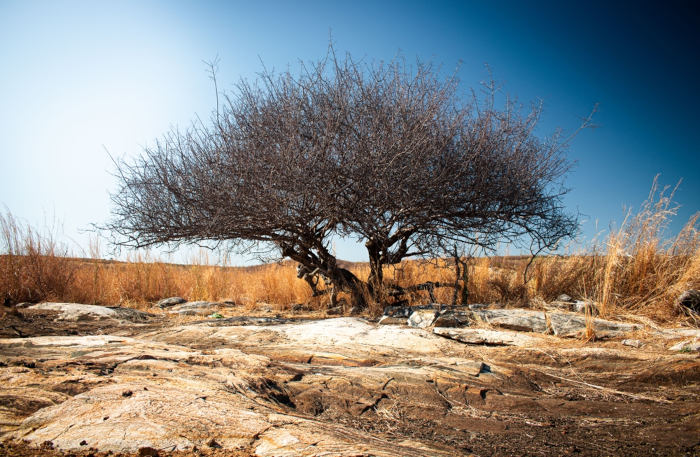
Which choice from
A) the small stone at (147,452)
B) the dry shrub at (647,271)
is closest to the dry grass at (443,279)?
the dry shrub at (647,271)

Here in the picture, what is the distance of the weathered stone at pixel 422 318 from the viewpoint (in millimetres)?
5887

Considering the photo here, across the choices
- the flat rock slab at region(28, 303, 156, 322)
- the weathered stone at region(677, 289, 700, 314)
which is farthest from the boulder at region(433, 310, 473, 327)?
the flat rock slab at region(28, 303, 156, 322)

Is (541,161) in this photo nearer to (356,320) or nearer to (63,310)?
(356,320)

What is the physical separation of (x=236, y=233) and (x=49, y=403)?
5092 millimetres

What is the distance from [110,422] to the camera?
6.83ft

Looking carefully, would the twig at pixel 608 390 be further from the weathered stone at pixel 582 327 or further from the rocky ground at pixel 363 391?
the weathered stone at pixel 582 327

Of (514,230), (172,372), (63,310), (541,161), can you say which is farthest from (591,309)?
(63,310)

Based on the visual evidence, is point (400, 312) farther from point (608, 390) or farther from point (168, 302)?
point (168, 302)

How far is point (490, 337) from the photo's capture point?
5.17 m

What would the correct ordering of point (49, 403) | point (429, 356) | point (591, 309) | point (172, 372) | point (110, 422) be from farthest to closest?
point (591, 309) → point (429, 356) → point (172, 372) → point (49, 403) → point (110, 422)

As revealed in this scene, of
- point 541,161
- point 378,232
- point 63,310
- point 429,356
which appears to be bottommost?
point 429,356

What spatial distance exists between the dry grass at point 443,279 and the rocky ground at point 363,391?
4.51ft

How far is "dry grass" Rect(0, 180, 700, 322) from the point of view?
6441mm

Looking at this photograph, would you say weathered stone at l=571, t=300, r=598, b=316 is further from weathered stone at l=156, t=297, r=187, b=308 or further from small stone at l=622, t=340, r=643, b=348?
weathered stone at l=156, t=297, r=187, b=308
